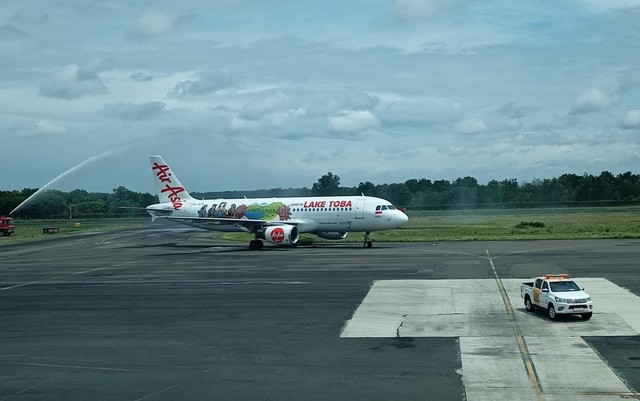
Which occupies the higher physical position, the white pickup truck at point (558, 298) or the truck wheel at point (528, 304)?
the white pickup truck at point (558, 298)

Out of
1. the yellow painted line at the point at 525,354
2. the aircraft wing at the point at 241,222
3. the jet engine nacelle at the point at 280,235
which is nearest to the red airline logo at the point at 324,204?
the aircraft wing at the point at 241,222

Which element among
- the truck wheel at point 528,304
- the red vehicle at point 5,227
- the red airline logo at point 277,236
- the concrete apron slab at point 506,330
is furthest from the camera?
the red vehicle at point 5,227

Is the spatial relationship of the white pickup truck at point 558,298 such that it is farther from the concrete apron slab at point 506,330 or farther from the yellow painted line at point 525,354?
the yellow painted line at point 525,354

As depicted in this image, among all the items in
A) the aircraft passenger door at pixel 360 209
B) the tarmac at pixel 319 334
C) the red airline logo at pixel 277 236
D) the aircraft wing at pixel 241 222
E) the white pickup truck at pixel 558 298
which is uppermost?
the aircraft passenger door at pixel 360 209

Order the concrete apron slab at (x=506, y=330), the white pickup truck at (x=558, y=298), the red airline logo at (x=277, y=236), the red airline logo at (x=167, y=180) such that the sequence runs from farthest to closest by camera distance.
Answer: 1. the red airline logo at (x=167, y=180)
2. the red airline logo at (x=277, y=236)
3. the white pickup truck at (x=558, y=298)
4. the concrete apron slab at (x=506, y=330)

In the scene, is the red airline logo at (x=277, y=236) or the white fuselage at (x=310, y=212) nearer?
the white fuselage at (x=310, y=212)

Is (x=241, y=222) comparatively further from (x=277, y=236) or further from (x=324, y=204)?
(x=324, y=204)

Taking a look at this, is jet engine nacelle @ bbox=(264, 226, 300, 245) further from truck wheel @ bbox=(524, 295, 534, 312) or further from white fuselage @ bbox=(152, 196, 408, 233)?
truck wheel @ bbox=(524, 295, 534, 312)

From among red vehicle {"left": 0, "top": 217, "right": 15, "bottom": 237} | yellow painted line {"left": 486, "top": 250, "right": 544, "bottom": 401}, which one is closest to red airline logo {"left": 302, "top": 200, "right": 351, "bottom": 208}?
yellow painted line {"left": 486, "top": 250, "right": 544, "bottom": 401}

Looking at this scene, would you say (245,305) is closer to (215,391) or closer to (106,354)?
(106,354)

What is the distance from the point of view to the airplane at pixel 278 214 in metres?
68.4

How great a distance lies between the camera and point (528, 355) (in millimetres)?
21406

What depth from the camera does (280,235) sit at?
68875mm

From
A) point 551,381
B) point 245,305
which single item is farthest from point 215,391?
point 245,305
